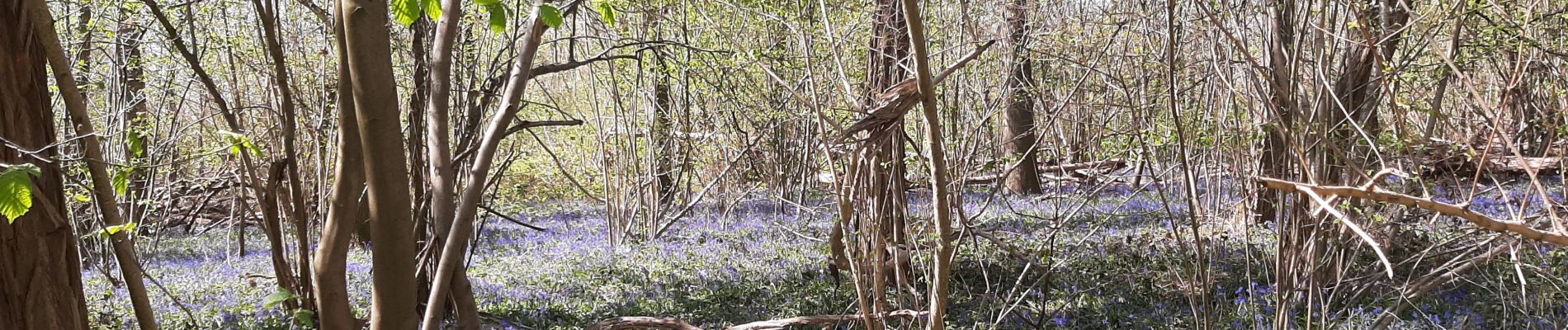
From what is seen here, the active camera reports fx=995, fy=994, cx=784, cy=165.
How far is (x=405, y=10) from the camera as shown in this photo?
5.94 ft

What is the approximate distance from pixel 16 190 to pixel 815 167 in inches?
259

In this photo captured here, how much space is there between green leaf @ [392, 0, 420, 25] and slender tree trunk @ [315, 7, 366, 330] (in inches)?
5.8

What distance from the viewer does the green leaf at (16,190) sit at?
5.48ft

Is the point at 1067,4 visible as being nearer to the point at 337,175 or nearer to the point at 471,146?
the point at 471,146

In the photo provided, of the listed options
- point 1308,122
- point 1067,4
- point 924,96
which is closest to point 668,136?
point 1067,4

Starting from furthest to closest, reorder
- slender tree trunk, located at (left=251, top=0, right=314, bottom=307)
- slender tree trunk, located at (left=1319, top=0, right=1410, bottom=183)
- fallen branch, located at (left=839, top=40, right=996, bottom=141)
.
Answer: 1. slender tree trunk, located at (left=1319, top=0, right=1410, bottom=183)
2. slender tree trunk, located at (left=251, top=0, right=314, bottom=307)
3. fallen branch, located at (left=839, top=40, right=996, bottom=141)

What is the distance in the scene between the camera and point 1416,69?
4020mm

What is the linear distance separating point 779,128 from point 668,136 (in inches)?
Answer: 43.5

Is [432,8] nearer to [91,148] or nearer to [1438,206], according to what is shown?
[91,148]

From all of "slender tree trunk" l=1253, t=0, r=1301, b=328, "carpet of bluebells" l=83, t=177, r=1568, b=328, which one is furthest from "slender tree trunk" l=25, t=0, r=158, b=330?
"slender tree trunk" l=1253, t=0, r=1301, b=328

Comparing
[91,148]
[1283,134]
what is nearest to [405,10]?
[91,148]

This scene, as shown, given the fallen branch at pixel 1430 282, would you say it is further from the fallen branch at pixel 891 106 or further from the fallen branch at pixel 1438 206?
the fallen branch at pixel 1438 206

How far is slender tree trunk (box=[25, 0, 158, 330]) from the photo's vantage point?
2182mm

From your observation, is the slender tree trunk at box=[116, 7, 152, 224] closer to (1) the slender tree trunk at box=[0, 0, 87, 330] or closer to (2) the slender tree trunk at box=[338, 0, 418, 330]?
(1) the slender tree trunk at box=[0, 0, 87, 330]
